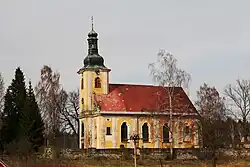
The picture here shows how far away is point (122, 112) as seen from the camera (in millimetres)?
61000

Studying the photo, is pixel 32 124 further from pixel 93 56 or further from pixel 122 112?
pixel 93 56

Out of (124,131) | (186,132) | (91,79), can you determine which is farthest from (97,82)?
(186,132)

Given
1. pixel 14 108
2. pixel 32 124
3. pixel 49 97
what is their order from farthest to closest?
pixel 49 97 → pixel 14 108 → pixel 32 124

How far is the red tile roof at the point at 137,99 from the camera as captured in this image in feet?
199

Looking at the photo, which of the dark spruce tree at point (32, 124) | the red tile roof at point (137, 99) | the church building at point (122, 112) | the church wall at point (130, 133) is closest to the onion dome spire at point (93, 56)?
the church building at point (122, 112)

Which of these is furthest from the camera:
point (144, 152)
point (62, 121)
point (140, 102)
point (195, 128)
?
point (62, 121)

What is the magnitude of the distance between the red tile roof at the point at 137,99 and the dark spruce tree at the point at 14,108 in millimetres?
13040

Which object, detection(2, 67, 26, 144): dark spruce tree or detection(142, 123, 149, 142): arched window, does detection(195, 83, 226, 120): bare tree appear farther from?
detection(2, 67, 26, 144): dark spruce tree

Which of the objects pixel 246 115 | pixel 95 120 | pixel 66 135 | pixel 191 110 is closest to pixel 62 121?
pixel 66 135

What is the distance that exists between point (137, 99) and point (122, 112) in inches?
123

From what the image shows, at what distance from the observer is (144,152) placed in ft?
161

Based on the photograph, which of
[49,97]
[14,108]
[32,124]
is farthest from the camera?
[49,97]

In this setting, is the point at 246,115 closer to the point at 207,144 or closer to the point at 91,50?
Answer: the point at 207,144

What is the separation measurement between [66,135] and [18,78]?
27041 mm
